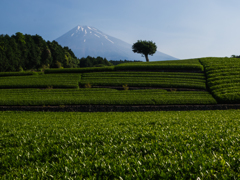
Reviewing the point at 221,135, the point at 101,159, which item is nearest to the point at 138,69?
the point at 221,135

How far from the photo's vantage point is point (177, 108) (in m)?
23.2

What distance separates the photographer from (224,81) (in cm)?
3064

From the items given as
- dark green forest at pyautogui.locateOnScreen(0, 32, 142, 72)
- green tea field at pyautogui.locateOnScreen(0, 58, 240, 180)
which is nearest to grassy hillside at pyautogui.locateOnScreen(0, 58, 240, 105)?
green tea field at pyautogui.locateOnScreen(0, 58, 240, 180)

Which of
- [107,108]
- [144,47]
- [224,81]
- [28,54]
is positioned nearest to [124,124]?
[107,108]

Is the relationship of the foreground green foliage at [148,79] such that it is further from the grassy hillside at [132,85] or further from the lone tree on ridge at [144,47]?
the lone tree on ridge at [144,47]

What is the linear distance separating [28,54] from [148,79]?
54415 millimetres

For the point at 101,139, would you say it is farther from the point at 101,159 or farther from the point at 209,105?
the point at 209,105

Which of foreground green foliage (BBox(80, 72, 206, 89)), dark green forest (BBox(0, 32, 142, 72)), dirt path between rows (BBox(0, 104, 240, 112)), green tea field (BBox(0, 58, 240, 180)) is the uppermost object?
dark green forest (BBox(0, 32, 142, 72))

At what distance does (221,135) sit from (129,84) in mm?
25226

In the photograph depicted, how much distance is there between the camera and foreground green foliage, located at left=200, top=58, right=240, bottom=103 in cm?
2418

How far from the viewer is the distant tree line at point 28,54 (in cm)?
5619

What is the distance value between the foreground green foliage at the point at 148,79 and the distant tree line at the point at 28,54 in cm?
3480

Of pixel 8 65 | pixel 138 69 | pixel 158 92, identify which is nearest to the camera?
pixel 158 92

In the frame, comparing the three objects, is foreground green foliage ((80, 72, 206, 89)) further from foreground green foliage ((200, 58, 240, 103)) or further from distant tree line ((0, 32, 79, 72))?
distant tree line ((0, 32, 79, 72))
